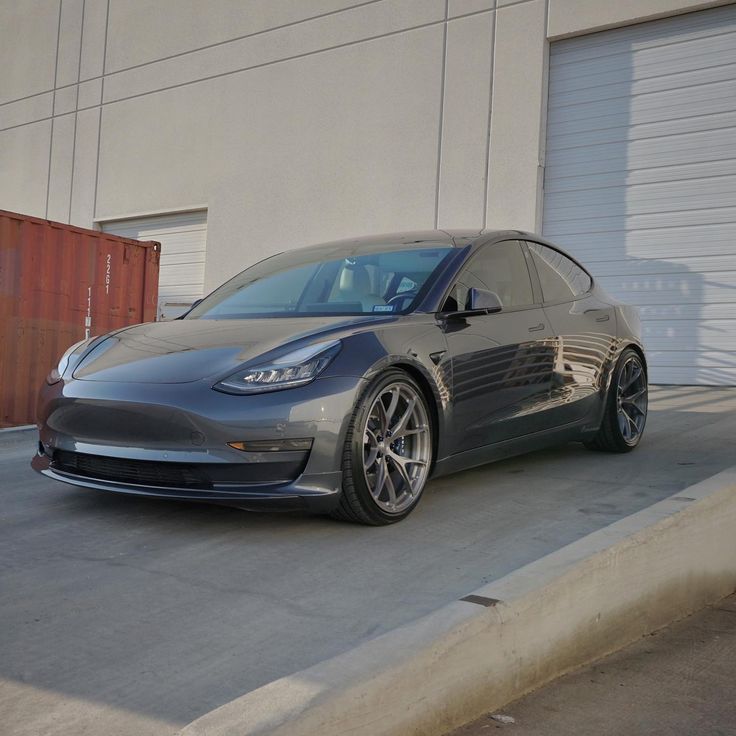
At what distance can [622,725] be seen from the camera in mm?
2842

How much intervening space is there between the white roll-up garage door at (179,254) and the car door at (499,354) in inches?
501

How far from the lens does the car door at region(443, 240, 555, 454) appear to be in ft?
14.9

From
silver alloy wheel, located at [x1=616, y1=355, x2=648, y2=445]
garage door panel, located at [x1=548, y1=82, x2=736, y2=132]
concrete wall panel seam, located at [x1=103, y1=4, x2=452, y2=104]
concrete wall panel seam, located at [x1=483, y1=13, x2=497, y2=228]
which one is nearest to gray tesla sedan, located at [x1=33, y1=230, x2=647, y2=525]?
silver alloy wheel, located at [x1=616, y1=355, x2=648, y2=445]

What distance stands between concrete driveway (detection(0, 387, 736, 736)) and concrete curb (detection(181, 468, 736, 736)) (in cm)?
34

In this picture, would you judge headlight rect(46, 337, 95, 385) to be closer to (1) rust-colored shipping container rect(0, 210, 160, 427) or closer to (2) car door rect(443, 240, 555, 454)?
(2) car door rect(443, 240, 555, 454)

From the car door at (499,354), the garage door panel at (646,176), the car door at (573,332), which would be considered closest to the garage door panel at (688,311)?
the garage door panel at (646,176)

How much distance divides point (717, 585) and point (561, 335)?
1644mm

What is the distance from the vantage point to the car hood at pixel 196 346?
400 centimetres

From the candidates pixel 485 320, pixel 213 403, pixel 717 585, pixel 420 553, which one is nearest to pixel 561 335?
pixel 485 320

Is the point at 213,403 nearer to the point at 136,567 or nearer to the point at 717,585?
the point at 136,567

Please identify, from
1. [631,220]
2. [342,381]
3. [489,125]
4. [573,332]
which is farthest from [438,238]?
Result: [489,125]

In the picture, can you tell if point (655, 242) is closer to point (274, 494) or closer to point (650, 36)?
point (650, 36)

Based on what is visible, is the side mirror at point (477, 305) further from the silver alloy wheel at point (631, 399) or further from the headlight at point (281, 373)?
the silver alloy wheel at point (631, 399)

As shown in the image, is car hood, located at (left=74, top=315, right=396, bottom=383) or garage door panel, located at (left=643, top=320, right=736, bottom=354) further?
garage door panel, located at (left=643, top=320, right=736, bottom=354)
